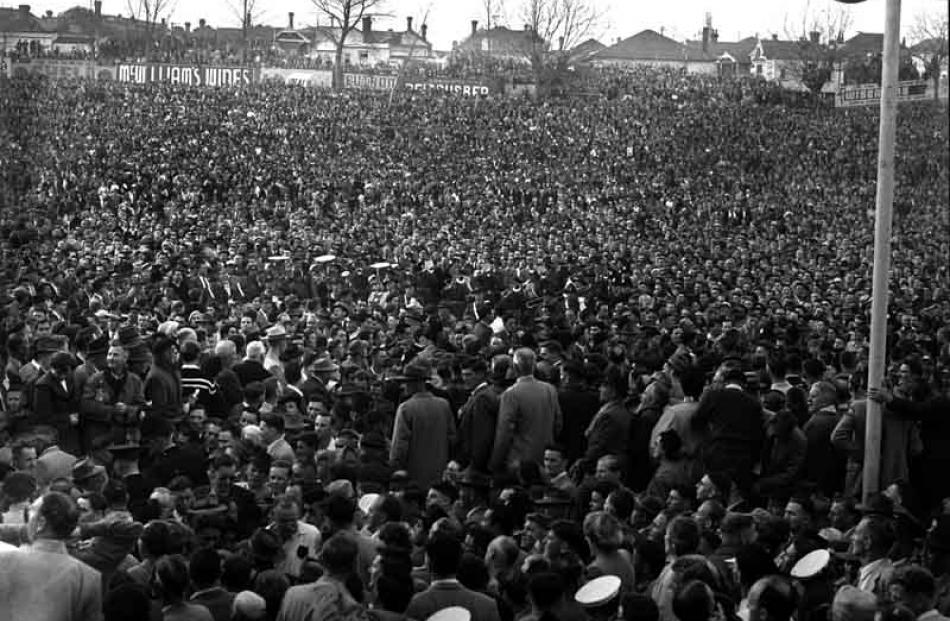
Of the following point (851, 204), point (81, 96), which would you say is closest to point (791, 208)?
point (851, 204)

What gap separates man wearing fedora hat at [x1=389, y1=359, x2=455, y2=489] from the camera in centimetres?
1015

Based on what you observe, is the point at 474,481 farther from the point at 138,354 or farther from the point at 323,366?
the point at 138,354

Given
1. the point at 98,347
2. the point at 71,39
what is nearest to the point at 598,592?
the point at 98,347

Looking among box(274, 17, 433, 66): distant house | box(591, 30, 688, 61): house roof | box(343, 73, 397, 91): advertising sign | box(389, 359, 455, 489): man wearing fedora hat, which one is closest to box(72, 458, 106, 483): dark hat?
box(389, 359, 455, 489): man wearing fedora hat

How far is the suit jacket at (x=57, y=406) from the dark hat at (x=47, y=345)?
0.70 meters

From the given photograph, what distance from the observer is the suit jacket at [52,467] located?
8312mm

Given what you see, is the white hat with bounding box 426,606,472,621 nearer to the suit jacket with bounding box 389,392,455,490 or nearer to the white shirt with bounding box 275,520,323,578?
the white shirt with bounding box 275,520,323,578

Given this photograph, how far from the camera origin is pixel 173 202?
36781 mm

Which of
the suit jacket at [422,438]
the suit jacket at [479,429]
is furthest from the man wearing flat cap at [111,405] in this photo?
the suit jacket at [479,429]

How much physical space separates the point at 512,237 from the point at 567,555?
26.5 metres

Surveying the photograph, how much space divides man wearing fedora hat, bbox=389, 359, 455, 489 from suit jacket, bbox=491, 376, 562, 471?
0.39 m

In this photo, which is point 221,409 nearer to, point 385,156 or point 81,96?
point 385,156

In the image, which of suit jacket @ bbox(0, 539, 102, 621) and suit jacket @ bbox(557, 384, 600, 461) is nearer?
suit jacket @ bbox(0, 539, 102, 621)

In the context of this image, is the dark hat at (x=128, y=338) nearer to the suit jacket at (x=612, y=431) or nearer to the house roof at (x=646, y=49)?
the suit jacket at (x=612, y=431)
